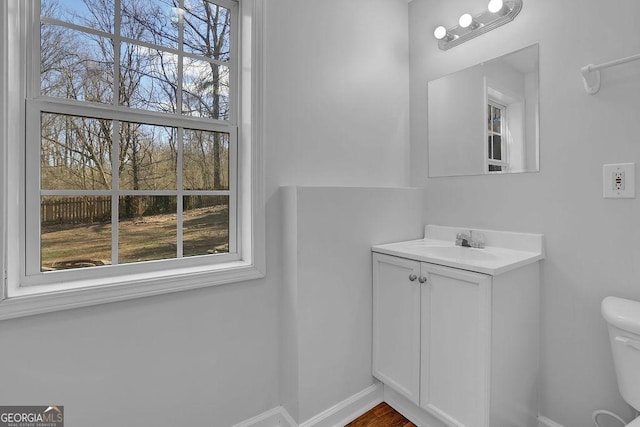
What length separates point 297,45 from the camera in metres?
1.61

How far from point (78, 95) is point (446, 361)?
1.86 metres

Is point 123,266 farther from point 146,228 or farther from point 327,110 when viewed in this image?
point 327,110

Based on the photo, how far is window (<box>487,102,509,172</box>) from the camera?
5.36 ft

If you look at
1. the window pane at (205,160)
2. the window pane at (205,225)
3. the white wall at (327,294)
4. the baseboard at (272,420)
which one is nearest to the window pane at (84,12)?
the window pane at (205,160)

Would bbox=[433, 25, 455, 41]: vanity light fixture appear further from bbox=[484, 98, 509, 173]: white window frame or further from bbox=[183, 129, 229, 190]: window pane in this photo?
bbox=[183, 129, 229, 190]: window pane

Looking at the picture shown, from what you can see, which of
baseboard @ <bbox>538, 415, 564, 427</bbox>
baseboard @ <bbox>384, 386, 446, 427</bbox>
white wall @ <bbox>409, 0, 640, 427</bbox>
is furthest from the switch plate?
baseboard @ <bbox>384, 386, 446, 427</bbox>

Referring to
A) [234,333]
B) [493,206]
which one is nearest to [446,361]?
[493,206]

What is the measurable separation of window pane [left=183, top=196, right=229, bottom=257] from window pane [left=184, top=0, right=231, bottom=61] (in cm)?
70

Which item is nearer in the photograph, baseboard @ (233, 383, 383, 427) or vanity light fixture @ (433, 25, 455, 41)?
baseboard @ (233, 383, 383, 427)

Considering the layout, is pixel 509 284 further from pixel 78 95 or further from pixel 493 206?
pixel 78 95

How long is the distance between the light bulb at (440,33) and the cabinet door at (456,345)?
4.44ft

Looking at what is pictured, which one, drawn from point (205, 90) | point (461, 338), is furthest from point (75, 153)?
point (461, 338)

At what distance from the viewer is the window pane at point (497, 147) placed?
5.42 ft
